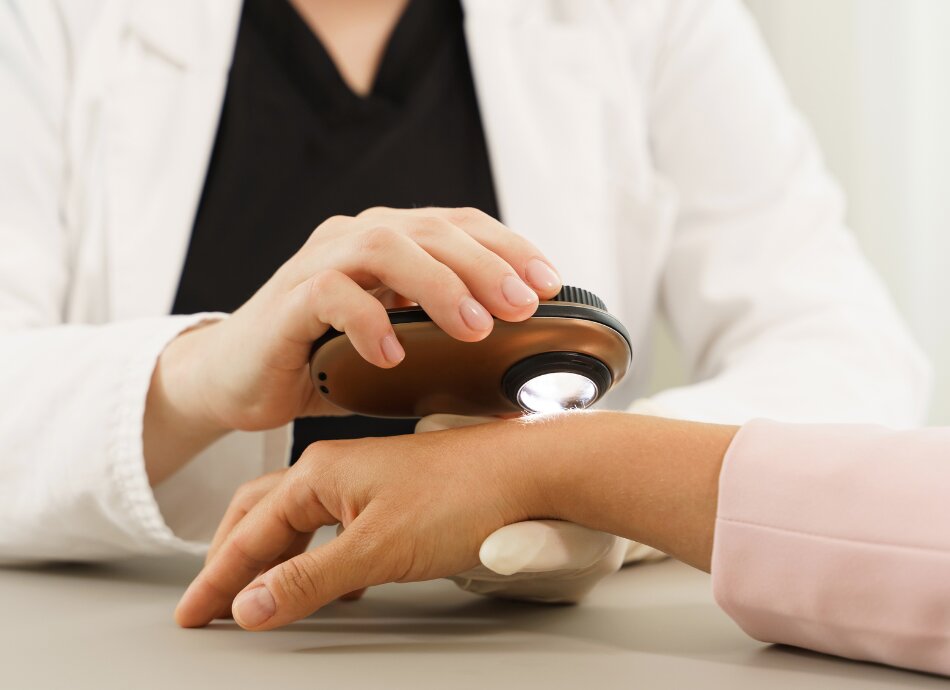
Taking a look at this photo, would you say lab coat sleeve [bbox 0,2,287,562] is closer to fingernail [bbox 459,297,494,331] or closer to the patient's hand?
the patient's hand

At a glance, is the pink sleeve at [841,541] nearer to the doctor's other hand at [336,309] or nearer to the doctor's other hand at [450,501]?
the doctor's other hand at [450,501]

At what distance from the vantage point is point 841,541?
0.37m

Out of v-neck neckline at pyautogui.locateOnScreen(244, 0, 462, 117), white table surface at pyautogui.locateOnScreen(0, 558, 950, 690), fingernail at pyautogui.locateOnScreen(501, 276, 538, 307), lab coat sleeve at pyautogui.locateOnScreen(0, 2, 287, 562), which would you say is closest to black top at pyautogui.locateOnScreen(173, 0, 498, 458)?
v-neck neckline at pyautogui.locateOnScreen(244, 0, 462, 117)

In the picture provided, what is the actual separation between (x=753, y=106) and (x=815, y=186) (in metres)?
0.11

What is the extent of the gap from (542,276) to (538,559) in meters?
0.13

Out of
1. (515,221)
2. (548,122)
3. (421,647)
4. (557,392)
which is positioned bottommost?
(421,647)

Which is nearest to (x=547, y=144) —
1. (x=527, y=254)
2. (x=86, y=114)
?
(x=86, y=114)

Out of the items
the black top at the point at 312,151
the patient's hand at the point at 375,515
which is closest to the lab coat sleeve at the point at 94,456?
the patient's hand at the point at 375,515

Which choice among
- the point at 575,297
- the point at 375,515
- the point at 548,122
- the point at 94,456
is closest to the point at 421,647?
the point at 375,515

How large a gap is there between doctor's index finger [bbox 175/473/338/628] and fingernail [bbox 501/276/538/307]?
0.15m

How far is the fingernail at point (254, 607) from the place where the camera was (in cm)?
42

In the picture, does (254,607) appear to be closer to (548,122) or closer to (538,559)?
(538,559)

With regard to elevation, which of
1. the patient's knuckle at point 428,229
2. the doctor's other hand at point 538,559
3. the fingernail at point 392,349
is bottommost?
the doctor's other hand at point 538,559

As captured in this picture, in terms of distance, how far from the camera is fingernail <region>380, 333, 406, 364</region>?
42 centimetres
